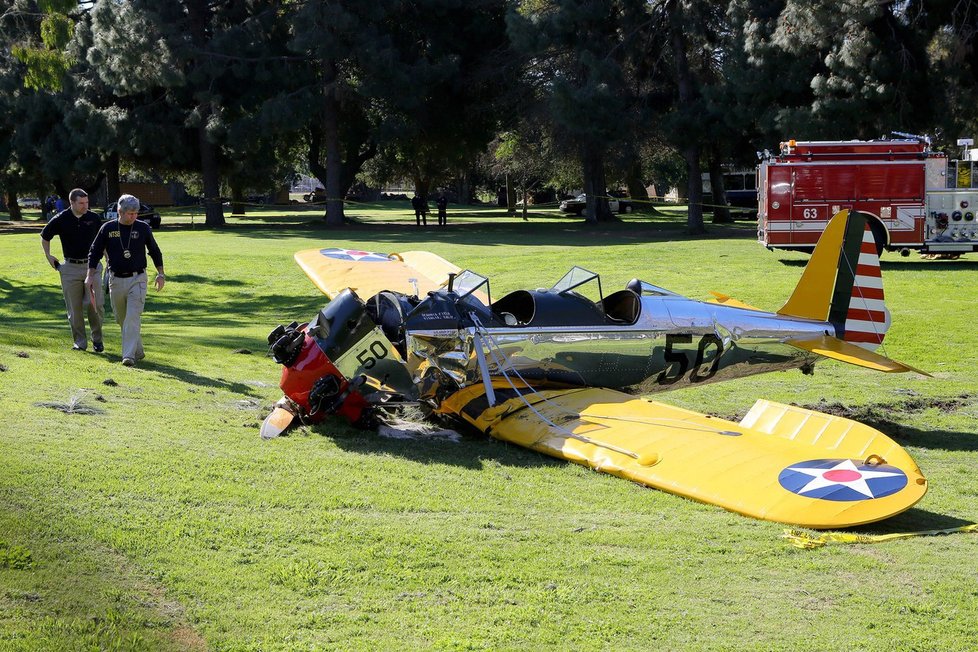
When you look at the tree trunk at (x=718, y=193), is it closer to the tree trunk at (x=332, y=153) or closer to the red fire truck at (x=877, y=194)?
the tree trunk at (x=332, y=153)

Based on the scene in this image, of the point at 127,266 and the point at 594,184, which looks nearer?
the point at 127,266

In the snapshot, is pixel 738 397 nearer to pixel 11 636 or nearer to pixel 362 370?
pixel 362 370

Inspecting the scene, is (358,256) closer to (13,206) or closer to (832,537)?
(832,537)

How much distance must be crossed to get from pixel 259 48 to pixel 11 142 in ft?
42.6

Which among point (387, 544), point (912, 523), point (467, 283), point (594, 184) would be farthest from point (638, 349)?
point (594, 184)

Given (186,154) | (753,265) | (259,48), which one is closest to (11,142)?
(186,154)

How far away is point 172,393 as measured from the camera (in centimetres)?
930

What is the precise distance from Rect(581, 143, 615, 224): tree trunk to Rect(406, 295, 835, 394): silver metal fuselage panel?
30981 millimetres

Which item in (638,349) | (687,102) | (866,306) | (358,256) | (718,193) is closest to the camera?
(638,349)

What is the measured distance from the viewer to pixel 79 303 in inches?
445

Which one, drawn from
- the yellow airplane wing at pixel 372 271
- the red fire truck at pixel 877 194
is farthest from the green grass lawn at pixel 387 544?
the red fire truck at pixel 877 194

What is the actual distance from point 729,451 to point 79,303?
7872mm

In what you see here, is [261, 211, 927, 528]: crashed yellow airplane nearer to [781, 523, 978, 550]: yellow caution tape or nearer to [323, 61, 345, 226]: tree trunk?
[781, 523, 978, 550]: yellow caution tape

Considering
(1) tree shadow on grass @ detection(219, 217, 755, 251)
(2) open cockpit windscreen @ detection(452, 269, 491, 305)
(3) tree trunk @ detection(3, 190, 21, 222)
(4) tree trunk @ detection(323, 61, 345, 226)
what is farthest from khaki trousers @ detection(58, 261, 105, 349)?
(3) tree trunk @ detection(3, 190, 21, 222)
